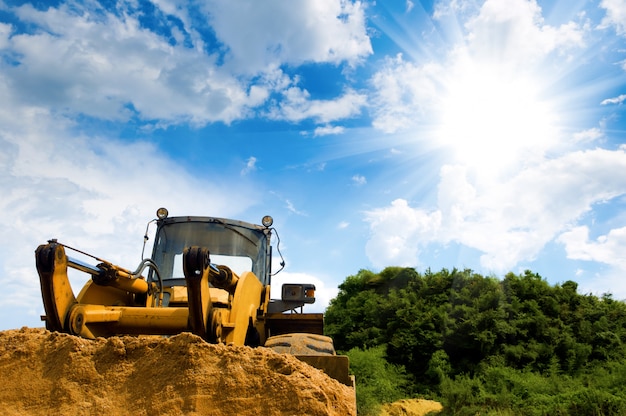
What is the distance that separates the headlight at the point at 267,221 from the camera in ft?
26.7

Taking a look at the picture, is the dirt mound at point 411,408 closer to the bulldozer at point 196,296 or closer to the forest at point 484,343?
the forest at point 484,343

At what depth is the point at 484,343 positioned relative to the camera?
13.7 meters

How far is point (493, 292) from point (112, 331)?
11669mm

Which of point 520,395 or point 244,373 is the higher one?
point 244,373

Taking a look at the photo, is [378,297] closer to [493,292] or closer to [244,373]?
[493,292]

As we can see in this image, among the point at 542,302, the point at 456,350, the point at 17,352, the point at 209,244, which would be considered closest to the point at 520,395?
the point at 456,350

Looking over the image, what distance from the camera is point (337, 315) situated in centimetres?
1739

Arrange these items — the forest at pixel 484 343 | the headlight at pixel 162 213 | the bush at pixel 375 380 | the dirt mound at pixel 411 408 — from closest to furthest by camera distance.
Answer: the headlight at pixel 162 213 < the forest at pixel 484 343 < the bush at pixel 375 380 < the dirt mound at pixel 411 408

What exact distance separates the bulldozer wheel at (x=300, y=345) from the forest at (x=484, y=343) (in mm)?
6290

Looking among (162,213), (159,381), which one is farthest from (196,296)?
(162,213)

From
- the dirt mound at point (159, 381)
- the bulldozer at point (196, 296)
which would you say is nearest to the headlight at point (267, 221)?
the bulldozer at point (196, 296)

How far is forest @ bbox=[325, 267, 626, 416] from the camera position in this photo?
1134 cm

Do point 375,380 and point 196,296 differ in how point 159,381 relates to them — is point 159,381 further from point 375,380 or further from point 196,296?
point 375,380

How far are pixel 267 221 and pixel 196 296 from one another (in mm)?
3389
